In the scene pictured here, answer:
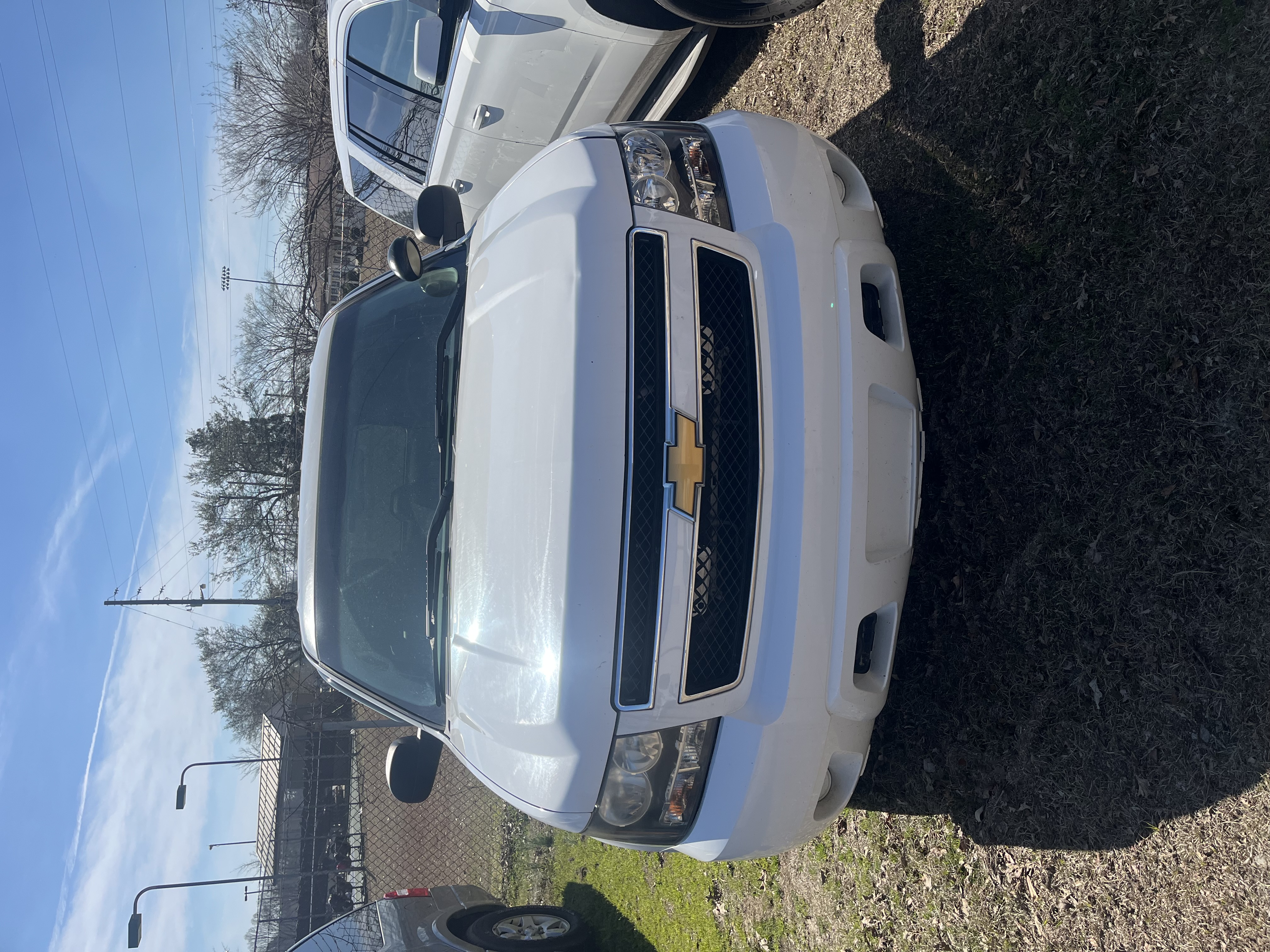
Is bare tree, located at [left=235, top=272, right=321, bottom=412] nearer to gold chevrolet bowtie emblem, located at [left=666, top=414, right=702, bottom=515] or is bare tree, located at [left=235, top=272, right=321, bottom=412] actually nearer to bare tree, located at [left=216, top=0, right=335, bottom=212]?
bare tree, located at [left=216, top=0, right=335, bottom=212]

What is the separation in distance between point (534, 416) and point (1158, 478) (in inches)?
84.2

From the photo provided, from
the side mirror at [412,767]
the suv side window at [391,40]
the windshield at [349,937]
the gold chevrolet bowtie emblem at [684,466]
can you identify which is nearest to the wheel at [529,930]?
the windshield at [349,937]

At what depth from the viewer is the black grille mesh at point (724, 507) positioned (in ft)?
8.55

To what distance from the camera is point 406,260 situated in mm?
3514

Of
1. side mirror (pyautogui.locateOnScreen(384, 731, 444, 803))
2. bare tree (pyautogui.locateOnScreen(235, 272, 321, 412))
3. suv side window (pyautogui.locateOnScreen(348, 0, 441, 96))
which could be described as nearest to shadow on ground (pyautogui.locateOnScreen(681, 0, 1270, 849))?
side mirror (pyautogui.locateOnScreen(384, 731, 444, 803))

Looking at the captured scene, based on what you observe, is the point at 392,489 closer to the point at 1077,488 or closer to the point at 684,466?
the point at 684,466

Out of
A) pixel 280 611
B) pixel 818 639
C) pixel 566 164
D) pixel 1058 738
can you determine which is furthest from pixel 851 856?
pixel 280 611

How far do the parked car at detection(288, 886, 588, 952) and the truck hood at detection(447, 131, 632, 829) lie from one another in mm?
3683

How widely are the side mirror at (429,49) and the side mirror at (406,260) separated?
2.39 metres

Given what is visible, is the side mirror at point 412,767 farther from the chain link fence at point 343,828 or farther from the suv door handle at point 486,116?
the chain link fence at point 343,828

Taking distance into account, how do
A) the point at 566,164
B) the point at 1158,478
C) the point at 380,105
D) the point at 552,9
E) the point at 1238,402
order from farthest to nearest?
the point at 380,105
the point at 552,9
the point at 566,164
the point at 1158,478
the point at 1238,402

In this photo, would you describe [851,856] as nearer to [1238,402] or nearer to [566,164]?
[1238,402]

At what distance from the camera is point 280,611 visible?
13828 millimetres

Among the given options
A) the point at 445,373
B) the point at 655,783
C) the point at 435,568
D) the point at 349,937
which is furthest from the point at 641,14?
the point at 349,937
